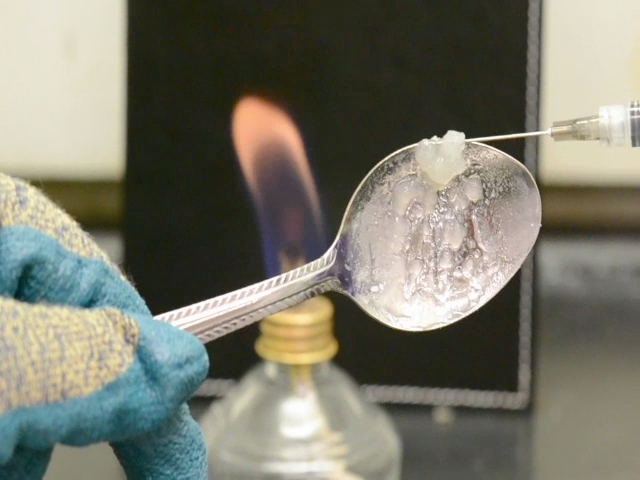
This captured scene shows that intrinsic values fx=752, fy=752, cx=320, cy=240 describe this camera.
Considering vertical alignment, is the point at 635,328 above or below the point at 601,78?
below

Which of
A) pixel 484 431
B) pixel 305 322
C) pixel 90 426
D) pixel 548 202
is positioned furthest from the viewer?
pixel 548 202

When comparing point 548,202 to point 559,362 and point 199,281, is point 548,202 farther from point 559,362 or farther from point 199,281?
point 199,281

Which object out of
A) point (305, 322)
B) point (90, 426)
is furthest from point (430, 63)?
point (90, 426)

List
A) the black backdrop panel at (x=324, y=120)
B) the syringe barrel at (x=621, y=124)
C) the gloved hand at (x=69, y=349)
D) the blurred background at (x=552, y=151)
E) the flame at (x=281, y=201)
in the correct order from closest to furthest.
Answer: the gloved hand at (x=69, y=349) < the syringe barrel at (x=621, y=124) < the flame at (x=281, y=201) < the black backdrop panel at (x=324, y=120) < the blurred background at (x=552, y=151)

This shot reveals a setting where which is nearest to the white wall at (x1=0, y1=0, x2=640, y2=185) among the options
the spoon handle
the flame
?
the flame

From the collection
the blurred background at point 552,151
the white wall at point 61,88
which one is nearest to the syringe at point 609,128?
the blurred background at point 552,151

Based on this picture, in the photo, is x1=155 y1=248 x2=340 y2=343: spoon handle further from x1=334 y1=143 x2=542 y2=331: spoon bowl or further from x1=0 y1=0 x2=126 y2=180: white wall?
x1=0 y1=0 x2=126 y2=180: white wall

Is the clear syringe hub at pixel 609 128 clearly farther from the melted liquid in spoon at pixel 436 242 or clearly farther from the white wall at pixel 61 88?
the white wall at pixel 61 88

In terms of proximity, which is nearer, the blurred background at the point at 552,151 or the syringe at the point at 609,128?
the syringe at the point at 609,128
